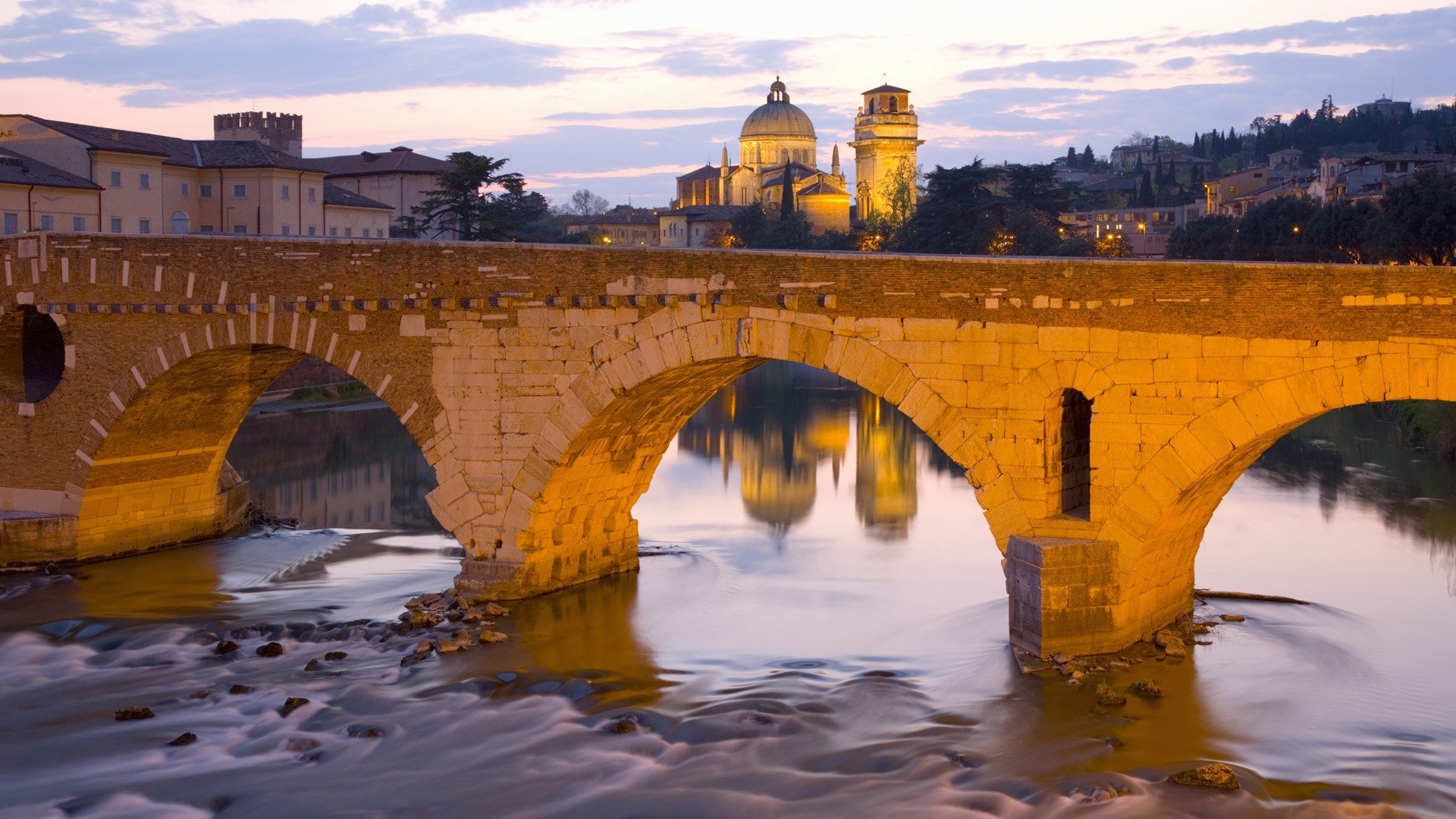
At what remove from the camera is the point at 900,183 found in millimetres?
72812

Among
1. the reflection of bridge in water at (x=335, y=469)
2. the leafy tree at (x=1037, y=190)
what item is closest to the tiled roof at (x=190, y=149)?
the reflection of bridge in water at (x=335, y=469)

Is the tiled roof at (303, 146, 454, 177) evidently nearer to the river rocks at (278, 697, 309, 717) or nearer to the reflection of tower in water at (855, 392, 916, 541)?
the reflection of tower in water at (855, 392, 916, 541)

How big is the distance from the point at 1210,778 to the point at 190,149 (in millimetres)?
35000

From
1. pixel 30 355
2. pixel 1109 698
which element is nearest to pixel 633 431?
pixel 1109 698

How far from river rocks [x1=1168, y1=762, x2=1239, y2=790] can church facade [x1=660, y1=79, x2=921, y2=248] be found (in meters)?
61.7

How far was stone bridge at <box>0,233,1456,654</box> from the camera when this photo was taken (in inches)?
446

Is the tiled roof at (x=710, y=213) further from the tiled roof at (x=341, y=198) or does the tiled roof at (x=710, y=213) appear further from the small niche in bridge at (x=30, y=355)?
the small niche in bridge at (x=30, y=355)

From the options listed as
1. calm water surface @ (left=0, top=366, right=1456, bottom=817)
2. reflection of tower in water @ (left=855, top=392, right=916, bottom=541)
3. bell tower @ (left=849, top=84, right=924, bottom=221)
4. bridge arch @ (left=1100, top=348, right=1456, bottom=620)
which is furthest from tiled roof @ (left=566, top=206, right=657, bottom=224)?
bridge arch @ (left=1100, top=348, right=1456, bottom=620)

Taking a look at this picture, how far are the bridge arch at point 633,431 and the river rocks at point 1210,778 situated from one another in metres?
2.74

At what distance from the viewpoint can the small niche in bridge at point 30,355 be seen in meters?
17.0

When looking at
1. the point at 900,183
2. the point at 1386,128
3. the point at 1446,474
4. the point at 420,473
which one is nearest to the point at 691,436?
the point at 420,473

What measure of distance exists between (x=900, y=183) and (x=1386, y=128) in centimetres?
6043

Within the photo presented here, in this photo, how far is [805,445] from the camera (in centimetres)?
2850

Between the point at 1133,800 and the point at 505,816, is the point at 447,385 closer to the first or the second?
the point at 505,816
